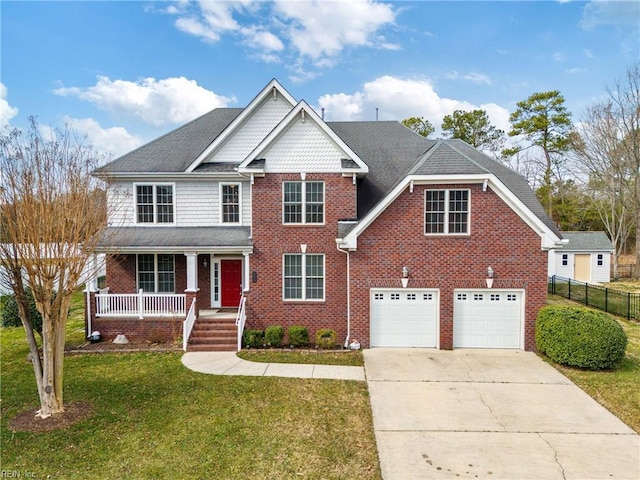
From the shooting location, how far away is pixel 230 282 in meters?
14.4

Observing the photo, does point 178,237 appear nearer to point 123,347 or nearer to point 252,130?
point 123,347

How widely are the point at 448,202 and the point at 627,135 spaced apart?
2788 cm

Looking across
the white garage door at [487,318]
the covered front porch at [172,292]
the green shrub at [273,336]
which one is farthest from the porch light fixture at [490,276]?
the covered front porch at [172,292]

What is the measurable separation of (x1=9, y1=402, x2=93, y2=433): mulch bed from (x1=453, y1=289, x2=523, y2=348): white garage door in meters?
10.8

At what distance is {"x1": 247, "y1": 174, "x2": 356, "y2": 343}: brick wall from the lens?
41.8 feet

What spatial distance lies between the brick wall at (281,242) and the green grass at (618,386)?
23.3ft

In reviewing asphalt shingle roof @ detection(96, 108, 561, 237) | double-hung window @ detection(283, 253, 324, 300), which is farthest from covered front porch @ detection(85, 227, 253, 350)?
asphalt shingle roof @ detection(96, 108, 561, 237)

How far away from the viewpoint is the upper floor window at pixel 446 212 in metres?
11.8

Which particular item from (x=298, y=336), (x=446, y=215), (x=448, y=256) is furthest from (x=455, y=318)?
(x=298, y=336)

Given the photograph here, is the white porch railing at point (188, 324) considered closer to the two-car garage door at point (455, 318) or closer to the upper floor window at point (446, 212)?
the two-car garage door at point (455, 318)

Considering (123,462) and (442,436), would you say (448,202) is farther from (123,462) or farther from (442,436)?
(123,462)

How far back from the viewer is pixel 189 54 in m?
17.7

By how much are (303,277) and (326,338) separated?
2.33m

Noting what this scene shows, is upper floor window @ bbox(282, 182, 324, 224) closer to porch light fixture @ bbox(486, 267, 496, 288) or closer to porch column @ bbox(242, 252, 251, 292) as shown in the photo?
porch column @ bbox(242, 252, 251, 292)
